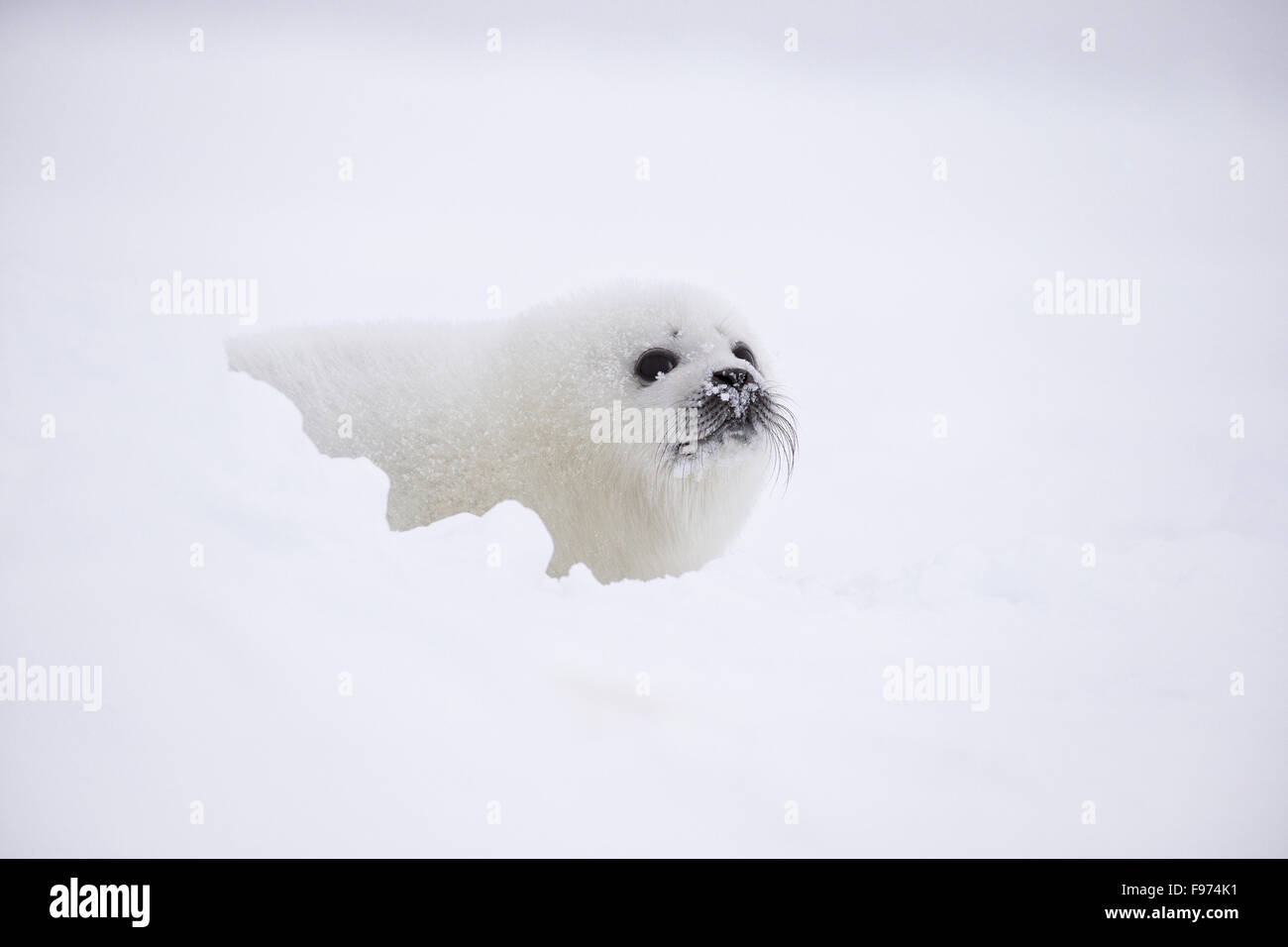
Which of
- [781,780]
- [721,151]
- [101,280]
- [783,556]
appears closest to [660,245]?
[721,151]

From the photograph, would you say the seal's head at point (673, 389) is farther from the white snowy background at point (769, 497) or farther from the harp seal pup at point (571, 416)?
the white snowy background at point (769, 497)

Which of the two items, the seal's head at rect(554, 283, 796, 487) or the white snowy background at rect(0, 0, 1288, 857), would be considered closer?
the white snowy background at rect(0, 0, 1288, 857)

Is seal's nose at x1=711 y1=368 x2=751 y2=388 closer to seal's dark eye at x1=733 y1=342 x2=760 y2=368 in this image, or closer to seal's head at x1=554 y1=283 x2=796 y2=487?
seal's head at x1=554 y1=283 x2=796 y2=487

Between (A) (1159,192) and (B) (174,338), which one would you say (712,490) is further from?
(A) (1159,192)

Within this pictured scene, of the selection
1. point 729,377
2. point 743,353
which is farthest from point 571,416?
point 743,353

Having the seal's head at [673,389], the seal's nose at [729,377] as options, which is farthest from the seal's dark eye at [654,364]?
the seal's nose at [729,377]

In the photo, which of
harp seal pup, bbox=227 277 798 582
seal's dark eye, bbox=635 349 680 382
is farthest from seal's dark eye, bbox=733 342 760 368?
seal's dark eye, bbox=635 349 680 382
